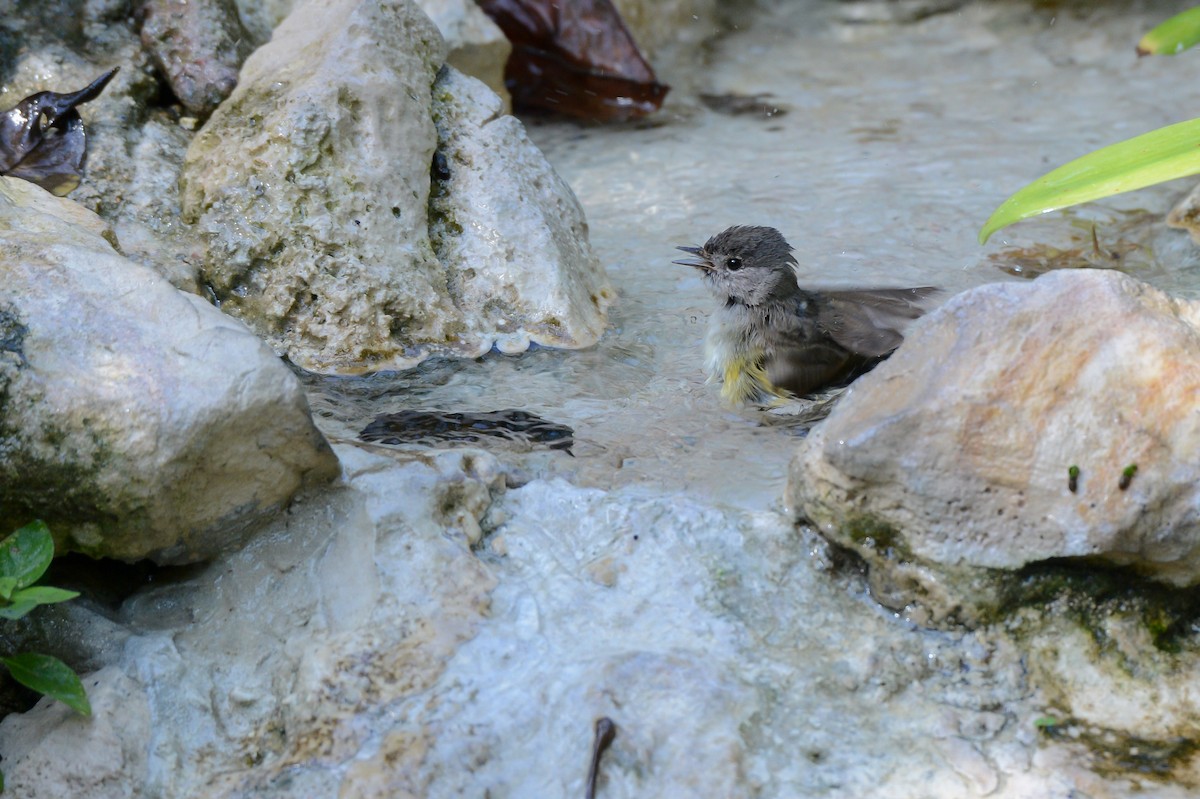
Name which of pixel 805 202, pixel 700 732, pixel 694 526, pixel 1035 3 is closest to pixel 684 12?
pixel 1035 3

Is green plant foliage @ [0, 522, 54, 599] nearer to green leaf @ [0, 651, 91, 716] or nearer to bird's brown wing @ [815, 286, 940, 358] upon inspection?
green leaf @ [0, 651, 91, 716]

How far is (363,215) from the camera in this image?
4.24 meters

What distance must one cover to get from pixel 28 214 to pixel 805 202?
3590 millimetres

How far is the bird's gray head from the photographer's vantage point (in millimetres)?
4598

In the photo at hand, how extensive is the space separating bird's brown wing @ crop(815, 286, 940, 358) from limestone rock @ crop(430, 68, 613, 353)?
0.86 meters

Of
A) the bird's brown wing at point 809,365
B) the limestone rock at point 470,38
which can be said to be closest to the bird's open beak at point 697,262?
the bird's brown wing at point 809,365

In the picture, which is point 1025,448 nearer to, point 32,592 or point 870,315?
point 870,315

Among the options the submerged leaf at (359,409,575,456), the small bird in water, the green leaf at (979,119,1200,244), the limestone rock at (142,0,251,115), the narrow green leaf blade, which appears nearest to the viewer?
the narrow green leaf blade

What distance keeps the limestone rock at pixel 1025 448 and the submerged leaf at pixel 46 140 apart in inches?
117

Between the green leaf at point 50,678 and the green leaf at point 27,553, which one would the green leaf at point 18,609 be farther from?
the green leaf at point 50,678

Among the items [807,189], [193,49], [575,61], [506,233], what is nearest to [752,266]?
[506,233]

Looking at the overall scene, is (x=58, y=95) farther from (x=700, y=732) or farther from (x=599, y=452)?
(x=700, y=732)

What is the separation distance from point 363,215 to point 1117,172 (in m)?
2.39

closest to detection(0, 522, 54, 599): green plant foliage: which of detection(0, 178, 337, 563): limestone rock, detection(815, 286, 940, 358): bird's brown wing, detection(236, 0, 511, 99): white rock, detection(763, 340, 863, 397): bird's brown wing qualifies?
detection(0, 178, 337, 563): limestone rock
